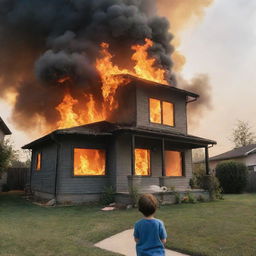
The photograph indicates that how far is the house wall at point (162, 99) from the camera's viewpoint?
520 inches

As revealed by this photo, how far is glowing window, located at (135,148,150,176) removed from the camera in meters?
13.2

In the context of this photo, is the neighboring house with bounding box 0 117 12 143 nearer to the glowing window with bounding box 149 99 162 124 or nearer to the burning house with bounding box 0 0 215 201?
the burning house with bounding box 0 0 215 201

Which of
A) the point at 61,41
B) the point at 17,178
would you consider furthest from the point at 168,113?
the point at 17,178

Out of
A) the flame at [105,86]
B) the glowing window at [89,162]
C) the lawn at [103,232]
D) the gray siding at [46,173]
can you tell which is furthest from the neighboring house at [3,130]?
the lawn at [103,232]

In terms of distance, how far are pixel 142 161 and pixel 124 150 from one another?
5.08 ft

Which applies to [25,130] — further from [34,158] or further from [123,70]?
[123,70]

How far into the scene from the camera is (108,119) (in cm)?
1434

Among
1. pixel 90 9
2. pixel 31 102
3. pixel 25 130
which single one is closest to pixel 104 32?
pixel 90 9

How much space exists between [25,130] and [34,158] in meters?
2.54

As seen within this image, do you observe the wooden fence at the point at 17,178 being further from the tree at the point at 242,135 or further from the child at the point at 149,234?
the tree at the point at 242,135

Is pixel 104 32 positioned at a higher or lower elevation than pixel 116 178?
higher

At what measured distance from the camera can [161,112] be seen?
46.7 feet

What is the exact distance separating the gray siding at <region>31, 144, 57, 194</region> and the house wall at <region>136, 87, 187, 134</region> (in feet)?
15.3

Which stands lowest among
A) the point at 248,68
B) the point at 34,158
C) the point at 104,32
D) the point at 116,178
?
the point at 116,178
